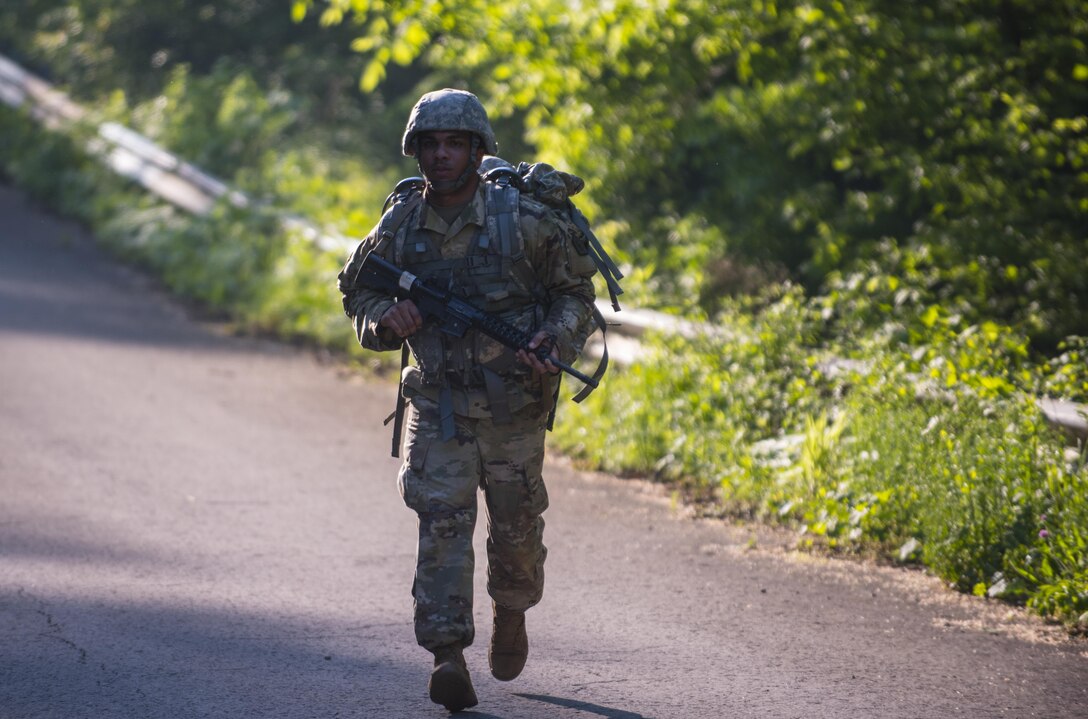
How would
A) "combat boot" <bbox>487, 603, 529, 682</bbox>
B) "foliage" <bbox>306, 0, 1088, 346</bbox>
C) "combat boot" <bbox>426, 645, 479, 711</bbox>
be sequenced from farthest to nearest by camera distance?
"foliage" <bbox>306, 0, 1088, 346</bbox>, "combat boot" <bbox>487, 603, 529, 682</bbox>, "combat boot" <bbox>426, 645, 479, 711</bbox>

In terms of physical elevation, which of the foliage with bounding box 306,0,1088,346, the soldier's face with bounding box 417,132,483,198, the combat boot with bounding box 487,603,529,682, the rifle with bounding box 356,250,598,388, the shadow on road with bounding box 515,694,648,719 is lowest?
the shadow on road with bounding box 515,694,648,719

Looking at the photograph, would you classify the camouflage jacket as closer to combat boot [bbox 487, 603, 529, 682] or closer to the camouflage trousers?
the camouflage trousers

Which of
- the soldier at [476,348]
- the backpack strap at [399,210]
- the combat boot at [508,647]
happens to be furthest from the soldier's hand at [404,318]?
the combat boot at [508,647]

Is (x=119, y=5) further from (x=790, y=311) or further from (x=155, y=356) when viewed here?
(x=790, y=311)

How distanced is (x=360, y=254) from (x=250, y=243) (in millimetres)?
8128

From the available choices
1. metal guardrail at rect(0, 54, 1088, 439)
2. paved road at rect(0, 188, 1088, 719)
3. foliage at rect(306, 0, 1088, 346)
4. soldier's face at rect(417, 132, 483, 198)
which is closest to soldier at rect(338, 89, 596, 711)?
soldier's face at rect(417, 132, 483, 198)

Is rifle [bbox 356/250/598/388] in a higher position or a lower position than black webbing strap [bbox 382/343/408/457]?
higher

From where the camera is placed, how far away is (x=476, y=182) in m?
4.77

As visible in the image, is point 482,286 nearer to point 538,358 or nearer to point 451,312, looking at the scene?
point 451,312

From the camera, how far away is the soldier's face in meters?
4.67

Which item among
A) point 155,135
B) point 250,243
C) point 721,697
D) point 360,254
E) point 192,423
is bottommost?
point 721,697

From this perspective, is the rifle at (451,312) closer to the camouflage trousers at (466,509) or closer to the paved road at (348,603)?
the camouflage trousers at (466,509)

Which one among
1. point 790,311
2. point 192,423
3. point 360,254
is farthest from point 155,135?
point 360,254

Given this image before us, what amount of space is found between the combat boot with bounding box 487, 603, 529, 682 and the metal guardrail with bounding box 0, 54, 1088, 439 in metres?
3.04
